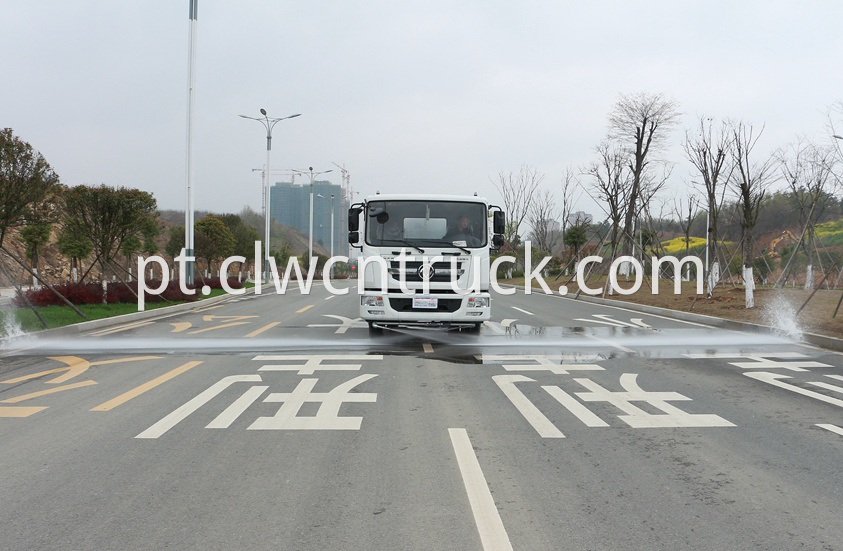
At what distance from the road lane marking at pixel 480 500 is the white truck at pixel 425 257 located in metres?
6.07

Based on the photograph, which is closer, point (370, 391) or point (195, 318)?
point (370, 391)

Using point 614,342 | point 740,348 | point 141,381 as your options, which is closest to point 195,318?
point 141,381

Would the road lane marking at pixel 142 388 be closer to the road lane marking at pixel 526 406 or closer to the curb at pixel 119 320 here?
the road lane marking at pixel 526 406

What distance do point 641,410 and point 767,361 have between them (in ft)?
13.8

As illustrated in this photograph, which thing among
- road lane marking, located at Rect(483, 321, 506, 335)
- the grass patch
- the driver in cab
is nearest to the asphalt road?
the driver in cab

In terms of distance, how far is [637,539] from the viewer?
3236 millimetres

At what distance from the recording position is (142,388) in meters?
6.94

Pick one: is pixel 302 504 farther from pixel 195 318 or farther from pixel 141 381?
pixel 195 318

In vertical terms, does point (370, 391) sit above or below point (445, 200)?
below

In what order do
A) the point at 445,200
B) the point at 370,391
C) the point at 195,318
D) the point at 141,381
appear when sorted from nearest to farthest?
the point at 370,391 → the point at 141,381 → the point at 445,200 → the point at 195,318

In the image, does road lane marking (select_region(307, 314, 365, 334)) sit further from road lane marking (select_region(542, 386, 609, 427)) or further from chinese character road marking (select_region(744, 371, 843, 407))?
chinese character road marking (select_region(744, 371, 843, 407))

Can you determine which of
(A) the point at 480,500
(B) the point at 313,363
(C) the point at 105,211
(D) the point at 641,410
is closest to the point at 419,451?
(A) the point at 480,500

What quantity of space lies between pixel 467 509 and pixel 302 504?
0.96 m

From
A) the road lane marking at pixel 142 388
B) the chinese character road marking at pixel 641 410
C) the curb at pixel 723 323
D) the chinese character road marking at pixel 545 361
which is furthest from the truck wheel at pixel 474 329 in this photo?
the curb at pixel 723 323
